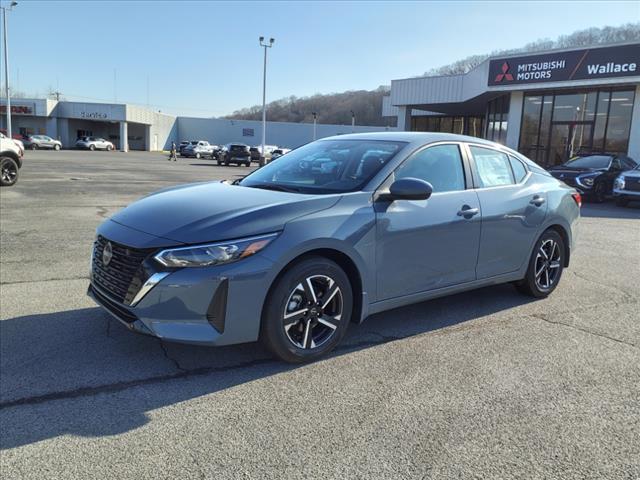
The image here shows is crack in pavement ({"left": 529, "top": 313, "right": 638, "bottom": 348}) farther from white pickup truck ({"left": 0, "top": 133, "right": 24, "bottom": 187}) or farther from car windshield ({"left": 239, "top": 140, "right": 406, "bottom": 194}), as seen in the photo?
white pickup truck ({"left": 0, "top": 133, "right": 24, "bottom": 187})

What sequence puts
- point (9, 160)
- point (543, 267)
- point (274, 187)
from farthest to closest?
point (9, 160) → point (543, 267) → point (274, 187)

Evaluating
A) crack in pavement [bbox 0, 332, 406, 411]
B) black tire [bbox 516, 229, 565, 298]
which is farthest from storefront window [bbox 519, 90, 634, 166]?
crack in pavement [bbox 0, 332, 406, 411]

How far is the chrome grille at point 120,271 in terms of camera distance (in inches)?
134

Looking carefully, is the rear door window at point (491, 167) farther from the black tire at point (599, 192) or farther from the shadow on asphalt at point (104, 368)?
the black tire at point (599, 192)

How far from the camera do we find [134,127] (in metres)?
76.2

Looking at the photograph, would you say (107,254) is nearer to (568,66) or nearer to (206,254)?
(206,254)

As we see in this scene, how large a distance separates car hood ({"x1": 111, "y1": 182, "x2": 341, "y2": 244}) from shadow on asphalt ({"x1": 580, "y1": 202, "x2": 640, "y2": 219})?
1161cm

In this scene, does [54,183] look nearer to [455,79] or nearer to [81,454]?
[81,454]

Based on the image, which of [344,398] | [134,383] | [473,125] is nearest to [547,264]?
[344,398]

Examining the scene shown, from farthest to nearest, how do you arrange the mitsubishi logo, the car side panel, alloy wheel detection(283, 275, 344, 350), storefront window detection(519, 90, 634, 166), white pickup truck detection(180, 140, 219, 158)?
white pickup truck detection(180, 140, 219, 158) < the mitsubishi logo < storefront window detection(519, 90, 634, 166) < the car side panel < alloy wheel detection(283, 275, 344, 350)

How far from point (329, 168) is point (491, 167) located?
169 cm

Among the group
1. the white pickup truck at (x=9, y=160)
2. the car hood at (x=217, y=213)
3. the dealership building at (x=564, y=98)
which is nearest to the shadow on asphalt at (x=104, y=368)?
the car hood at (x=217, y=213)

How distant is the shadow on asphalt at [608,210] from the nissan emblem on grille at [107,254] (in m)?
12.5

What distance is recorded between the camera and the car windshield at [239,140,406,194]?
13.9 ft
